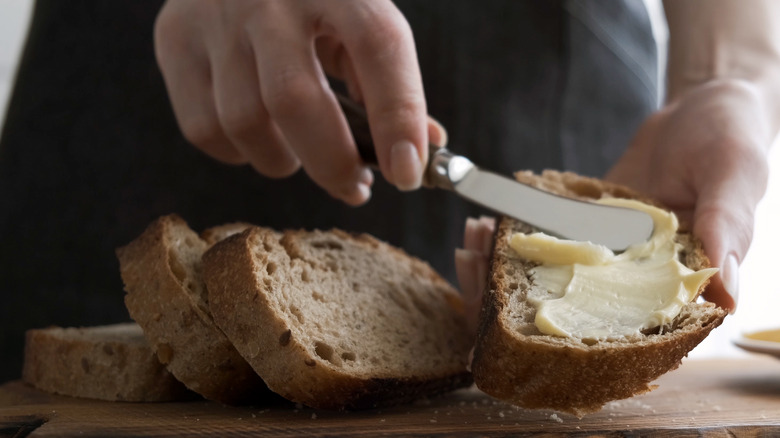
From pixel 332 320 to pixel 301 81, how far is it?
62cm

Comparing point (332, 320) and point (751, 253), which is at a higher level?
point (751, 253)

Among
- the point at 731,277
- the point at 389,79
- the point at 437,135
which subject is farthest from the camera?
the point at 437,135

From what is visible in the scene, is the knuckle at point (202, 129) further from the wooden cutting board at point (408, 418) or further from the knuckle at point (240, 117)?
the wooden cutting board at point (408, 418)

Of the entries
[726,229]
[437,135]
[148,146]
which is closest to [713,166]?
[726,229]

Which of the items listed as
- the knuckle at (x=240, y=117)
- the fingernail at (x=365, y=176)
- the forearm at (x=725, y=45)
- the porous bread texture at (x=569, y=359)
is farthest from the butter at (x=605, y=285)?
the forearm at (x=725, y=45)

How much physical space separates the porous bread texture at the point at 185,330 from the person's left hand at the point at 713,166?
1092 mm

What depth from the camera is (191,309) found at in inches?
61.1

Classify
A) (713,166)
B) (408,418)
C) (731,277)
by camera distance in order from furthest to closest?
(713,166) < (731,277) < (408,418)

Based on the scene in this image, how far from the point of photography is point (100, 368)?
1.69m

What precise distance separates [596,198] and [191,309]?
1.22m

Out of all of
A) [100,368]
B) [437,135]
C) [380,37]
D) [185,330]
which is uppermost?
[380,37]

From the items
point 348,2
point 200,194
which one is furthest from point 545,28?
point 200,194

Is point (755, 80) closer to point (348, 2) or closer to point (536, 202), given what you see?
point (536, 202)

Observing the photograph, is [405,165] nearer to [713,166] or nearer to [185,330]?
[185,330]
